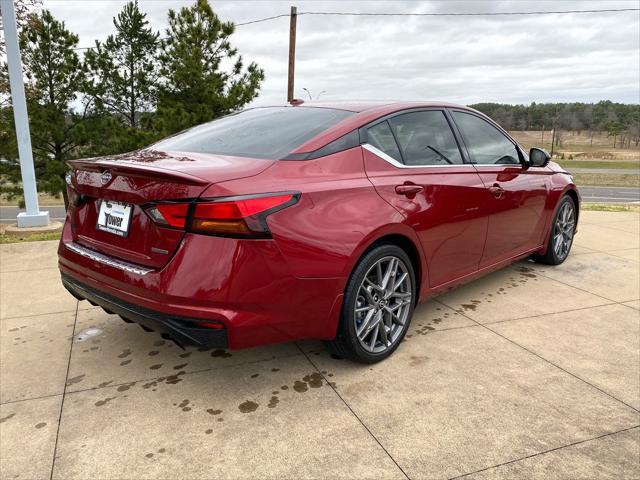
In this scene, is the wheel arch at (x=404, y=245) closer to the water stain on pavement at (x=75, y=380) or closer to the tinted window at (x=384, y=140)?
the tinted window at (x=384, y=140)

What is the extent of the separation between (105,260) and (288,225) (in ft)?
3.31

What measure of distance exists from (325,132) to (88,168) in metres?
1.33

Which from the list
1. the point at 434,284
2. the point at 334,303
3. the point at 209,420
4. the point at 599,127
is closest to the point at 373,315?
the point at 334,303

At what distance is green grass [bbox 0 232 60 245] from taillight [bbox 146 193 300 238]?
504cm

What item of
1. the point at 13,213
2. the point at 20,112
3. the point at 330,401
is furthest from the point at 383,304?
the point at 13,213

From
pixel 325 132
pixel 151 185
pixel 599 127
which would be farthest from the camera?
pixel 599 127

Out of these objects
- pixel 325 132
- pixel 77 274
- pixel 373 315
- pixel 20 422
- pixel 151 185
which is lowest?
pixel 20 422

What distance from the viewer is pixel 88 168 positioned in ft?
9.12

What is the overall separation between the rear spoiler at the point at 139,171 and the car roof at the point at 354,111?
608 millimetres

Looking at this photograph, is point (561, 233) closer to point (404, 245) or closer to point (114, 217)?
point (404, 245)

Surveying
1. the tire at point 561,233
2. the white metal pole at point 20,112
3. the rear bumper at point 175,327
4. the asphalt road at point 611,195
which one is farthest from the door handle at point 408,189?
the asphalt road at point 611,195

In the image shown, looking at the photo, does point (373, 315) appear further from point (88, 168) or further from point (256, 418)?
point (88, 168)

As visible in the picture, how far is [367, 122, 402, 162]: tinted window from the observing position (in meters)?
2.99

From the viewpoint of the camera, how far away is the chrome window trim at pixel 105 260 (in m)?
2.42
